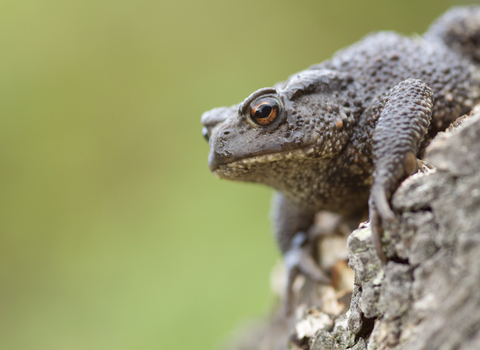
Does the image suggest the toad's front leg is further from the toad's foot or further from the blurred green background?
the blurred green background

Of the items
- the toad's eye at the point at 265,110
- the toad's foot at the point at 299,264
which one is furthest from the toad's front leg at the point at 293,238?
the toad's eye at the point at 265,110

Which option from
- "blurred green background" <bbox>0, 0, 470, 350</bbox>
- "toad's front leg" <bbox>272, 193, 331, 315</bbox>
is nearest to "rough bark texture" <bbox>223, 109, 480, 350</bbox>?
"toad's front leg" <bbox>272, 193, 331, 315</bbox>

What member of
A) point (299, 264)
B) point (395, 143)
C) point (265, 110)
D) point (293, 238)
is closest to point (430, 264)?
point (395, 143)

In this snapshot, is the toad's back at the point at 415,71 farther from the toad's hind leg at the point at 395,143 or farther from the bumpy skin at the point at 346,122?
the toad's hind leg at the point at 395,143

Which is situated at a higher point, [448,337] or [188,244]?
[188,244]

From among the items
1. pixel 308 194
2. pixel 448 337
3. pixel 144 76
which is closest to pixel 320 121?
pixel 308 194

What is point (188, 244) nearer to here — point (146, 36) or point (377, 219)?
point (146, 36)

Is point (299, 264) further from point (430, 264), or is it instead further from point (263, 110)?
point (430, 264)
